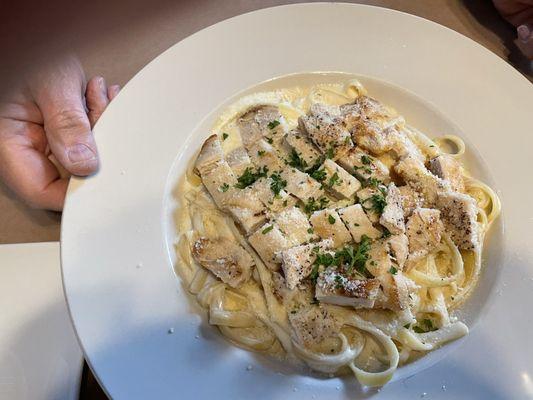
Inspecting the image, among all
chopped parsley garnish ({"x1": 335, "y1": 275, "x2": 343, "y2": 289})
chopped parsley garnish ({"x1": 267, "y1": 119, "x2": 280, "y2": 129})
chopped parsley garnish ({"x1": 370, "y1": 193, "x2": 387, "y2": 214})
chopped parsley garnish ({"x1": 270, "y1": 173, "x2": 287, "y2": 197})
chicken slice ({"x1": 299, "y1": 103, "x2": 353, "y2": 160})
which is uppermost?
chicken slice ({"x1": 299, "y1": 103, "x2": 353, "y2": 160})

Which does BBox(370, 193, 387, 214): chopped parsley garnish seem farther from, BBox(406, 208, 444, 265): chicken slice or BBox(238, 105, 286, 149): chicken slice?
BBox(238, 105, 286, 149): chicken slice

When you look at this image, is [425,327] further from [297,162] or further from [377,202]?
[297,162]

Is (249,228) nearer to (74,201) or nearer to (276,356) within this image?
(276,356)

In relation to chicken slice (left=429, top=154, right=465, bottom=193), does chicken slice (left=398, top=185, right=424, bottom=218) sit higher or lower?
lower

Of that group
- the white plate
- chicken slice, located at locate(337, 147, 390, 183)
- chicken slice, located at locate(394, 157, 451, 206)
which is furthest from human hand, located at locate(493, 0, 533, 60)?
chicken slice, located at locate(337, 147, 390, 183)

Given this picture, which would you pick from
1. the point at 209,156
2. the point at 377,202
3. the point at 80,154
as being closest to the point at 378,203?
the point at 377,202

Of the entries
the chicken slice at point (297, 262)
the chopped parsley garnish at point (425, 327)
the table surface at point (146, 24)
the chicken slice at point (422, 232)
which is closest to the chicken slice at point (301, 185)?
the chicken slice at point (297, 262)
